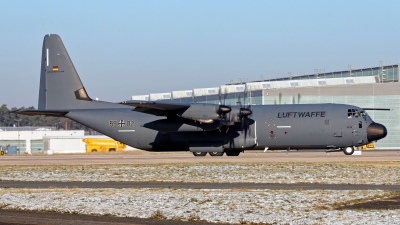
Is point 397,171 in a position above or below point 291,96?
below

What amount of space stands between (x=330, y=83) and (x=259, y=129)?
4726 centimetres

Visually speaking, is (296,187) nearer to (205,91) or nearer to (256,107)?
(256,107)

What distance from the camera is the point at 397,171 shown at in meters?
28.3

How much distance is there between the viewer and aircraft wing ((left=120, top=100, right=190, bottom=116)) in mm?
35944

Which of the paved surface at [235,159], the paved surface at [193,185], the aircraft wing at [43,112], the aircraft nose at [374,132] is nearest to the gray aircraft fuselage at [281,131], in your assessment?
the aircraft nose at [374,132]

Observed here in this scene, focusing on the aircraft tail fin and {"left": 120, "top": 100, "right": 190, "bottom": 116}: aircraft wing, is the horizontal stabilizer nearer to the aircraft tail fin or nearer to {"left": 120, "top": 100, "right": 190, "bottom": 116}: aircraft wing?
the aircraft tail fin

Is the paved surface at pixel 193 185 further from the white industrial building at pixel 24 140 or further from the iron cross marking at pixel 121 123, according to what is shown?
the white industrial building at pixel 24 140

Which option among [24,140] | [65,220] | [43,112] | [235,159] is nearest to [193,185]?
[65,220]

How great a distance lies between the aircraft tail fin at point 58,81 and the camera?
137 ft

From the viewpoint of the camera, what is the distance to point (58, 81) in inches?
1657

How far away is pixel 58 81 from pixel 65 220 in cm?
2965

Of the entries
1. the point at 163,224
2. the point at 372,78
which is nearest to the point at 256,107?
the point at 163,224

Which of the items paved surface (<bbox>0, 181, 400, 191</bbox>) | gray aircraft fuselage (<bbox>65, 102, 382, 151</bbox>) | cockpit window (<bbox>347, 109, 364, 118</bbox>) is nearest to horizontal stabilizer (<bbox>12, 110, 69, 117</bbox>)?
gray aircraft fuselage (<bbox>65, 102, 382, 151</bbox>)

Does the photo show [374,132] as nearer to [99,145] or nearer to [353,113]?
[353,113]
